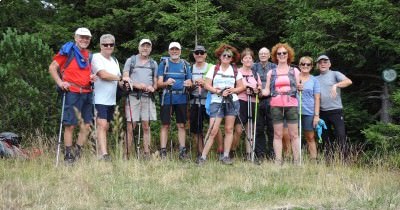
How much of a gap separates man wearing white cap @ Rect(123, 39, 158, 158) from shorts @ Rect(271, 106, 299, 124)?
2.07m

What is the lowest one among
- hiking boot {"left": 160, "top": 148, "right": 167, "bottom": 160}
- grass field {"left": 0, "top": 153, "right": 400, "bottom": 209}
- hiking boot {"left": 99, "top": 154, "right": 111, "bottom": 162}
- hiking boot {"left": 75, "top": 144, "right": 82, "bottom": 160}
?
grass field {"left": 0, "top": 153, "right": 400, "bottom": 209}

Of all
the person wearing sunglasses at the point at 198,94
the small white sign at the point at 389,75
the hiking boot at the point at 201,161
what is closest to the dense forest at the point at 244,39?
the small white sign at the point at 389,75

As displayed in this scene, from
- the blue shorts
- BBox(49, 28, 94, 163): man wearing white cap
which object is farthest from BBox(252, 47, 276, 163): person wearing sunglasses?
BBox(49, 28, 94, 163): man wearing white cap

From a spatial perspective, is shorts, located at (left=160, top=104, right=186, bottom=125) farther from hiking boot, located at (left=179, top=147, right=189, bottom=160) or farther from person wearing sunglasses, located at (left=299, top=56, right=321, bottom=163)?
person wearing sunglasses, located at (left=299, top=56, right=321, bottom=163)

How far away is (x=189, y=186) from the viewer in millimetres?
6320

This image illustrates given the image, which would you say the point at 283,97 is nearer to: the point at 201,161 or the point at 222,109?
the point at 222,109

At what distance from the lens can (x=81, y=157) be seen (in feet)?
24.5

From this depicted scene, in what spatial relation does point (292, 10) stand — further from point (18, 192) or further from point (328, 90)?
point (18, 192)

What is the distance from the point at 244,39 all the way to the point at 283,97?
6586mm

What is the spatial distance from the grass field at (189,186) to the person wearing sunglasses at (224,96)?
0.47 meters

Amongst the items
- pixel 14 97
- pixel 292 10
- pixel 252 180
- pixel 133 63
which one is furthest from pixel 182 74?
pixel 292 10

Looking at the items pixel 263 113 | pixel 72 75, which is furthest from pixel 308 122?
pixel 72 75

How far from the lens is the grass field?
5.47m

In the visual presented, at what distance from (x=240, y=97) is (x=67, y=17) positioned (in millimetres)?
8986
